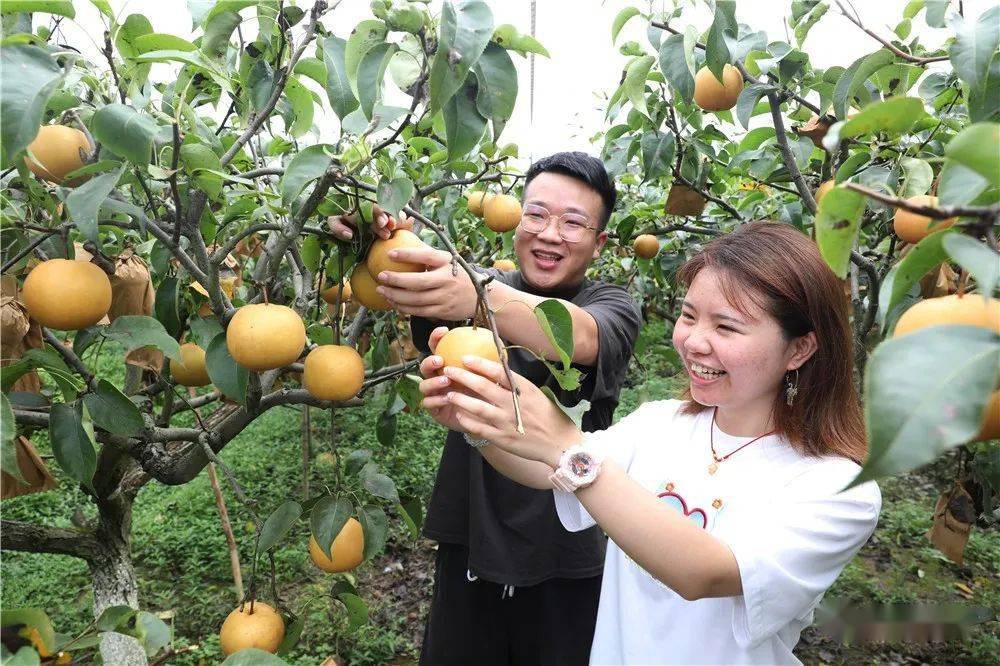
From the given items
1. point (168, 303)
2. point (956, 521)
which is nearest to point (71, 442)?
point (168, 303)

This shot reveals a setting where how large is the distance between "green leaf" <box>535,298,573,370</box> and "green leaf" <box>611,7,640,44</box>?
3.01ft

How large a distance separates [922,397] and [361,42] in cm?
79

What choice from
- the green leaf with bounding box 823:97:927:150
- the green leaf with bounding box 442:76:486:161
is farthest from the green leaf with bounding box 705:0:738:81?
the green leaf with bounding box 823:97:927:150

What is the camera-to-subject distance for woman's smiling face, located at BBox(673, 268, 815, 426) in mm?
1130

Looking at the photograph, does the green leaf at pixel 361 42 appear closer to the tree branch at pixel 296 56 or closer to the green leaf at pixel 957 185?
the tree branch at pixel 296 56

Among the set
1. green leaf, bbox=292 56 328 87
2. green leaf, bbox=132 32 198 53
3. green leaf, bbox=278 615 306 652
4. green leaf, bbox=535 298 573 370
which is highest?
green leaf, bbox=132 32 198 53

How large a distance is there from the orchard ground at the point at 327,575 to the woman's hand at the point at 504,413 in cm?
147

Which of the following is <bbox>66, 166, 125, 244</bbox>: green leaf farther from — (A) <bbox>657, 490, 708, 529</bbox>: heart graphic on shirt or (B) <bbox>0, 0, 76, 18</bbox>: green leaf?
(A) <bbox>657, 490, 708, 529</bbox>: heart graphic on shirt

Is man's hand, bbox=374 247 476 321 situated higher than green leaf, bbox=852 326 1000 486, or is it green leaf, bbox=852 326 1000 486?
green leaf, bbox=852 326 1000 486

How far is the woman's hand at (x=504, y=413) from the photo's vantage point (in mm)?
936

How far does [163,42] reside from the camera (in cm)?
97

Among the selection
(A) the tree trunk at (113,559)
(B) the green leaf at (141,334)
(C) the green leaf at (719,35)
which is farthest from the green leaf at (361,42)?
(A) the tree trunk at (113,559)

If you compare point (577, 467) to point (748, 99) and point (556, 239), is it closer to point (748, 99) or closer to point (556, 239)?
point (556, 239)

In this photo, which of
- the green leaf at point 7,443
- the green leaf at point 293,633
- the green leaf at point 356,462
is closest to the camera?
the green leaf at point 7,443
